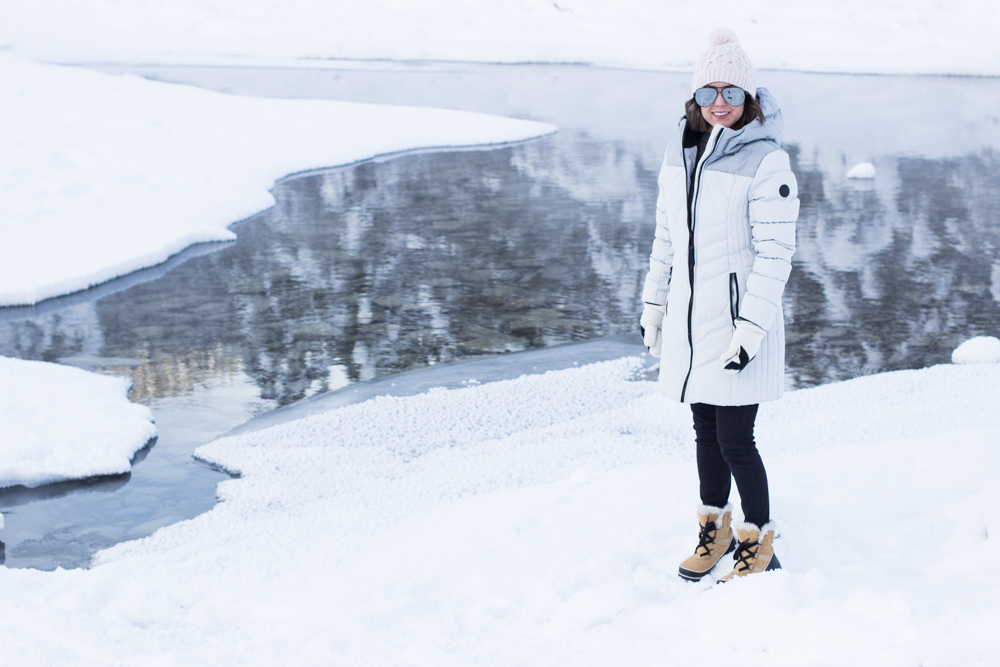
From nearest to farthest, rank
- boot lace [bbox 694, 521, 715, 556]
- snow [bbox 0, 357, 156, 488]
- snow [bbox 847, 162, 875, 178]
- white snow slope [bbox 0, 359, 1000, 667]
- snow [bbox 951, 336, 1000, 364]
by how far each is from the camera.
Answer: white snow slope [bbox 0, 359, 1000, 667] < boot lace [bbox 694, 521, 715, 556] < snow [bbox 0, 357, 156, 488] < snow [bbox 951, 336, 1000, 364] < snow [bbox 847, 162, 875, 178]

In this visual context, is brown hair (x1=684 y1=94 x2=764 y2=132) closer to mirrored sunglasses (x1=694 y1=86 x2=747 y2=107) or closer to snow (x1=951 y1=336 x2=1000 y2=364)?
mirrored sunglasses (x1=694 y1=86 x2=747 y2=107)

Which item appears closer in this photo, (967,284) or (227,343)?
(227,343)

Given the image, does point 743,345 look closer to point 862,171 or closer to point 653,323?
point 653,323

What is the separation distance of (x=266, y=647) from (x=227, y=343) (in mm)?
3708

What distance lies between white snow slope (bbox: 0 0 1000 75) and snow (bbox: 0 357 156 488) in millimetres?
31086

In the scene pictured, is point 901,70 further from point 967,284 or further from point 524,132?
point 967,284

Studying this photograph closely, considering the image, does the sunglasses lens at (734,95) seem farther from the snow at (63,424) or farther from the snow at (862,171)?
the snow at (862,171)

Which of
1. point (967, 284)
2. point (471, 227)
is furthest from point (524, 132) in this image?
point (967, 284)

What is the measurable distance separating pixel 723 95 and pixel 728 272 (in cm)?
45

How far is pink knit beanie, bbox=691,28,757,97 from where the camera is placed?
2.32m

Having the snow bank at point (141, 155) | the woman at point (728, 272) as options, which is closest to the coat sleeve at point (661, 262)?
the woman at point (728, 272)

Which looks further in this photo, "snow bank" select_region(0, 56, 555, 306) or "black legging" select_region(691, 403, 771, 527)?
"snow bank" select_region(0, 56, 555, 306)

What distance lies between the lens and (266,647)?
242 centimetres

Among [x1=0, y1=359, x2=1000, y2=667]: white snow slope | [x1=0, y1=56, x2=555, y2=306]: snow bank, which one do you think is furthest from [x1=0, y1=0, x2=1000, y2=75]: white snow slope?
[x1=0, y1=359, x2=1000, y2=667]: white snow slope
